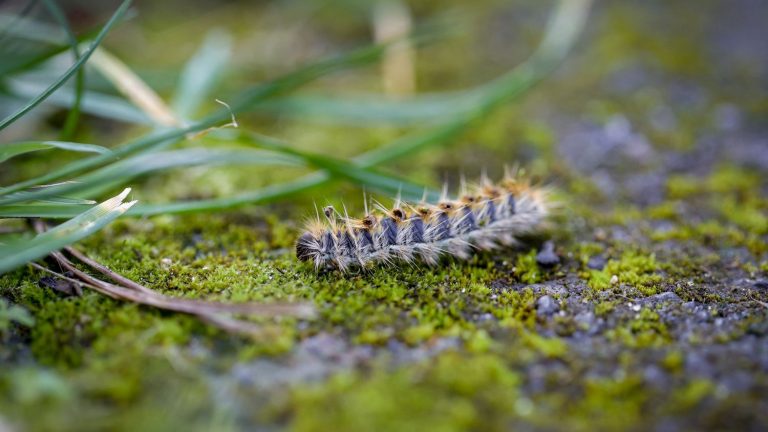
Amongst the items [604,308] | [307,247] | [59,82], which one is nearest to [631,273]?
[604,308]

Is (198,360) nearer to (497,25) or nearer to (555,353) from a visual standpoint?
(555,353)

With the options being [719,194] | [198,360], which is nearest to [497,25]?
[719,194]

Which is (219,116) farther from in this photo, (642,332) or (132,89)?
(642,332)

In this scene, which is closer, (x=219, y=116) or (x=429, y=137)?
(x=219, y=116)

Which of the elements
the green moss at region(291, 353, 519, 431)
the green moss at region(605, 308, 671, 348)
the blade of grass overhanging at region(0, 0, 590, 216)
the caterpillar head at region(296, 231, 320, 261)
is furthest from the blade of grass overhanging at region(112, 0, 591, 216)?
the green moss at region(605, 308, 671, 348)

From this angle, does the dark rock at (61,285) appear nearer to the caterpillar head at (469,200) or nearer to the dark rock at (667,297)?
the caterpillar head at (469,200)

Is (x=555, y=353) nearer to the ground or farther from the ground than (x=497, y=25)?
nearer to the ground

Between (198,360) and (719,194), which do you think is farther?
(719,194)
